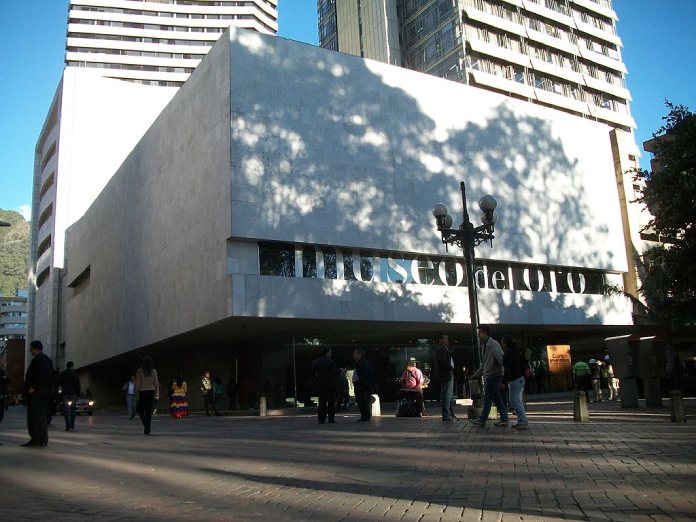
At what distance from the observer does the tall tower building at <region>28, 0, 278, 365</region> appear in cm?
5641

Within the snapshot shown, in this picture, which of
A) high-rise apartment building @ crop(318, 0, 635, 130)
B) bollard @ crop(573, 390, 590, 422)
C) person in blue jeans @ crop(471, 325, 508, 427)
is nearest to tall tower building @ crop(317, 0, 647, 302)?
high-rise apartment building @ crop(318, 0, 635, 130)

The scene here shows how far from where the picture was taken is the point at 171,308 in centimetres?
2903

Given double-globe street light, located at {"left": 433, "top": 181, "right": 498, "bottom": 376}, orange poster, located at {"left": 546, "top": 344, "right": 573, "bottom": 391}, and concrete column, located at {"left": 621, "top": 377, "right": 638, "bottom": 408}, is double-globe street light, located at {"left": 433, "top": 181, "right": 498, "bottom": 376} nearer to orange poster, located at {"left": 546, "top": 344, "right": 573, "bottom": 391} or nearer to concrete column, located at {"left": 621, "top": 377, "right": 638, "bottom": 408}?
concrete column, located at {"left": 621, "top": 377, "right": 638, "bottom": 408}

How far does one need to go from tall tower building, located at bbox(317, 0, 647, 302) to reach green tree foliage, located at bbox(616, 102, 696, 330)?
34869 mm

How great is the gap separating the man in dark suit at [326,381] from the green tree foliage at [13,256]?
149 m

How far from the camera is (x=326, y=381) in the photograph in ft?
47.8

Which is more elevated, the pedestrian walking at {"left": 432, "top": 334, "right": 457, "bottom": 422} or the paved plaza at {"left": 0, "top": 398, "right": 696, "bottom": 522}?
the pedestrian walking at {"left": 432, "top": 334, "right": 457, "bottom": 422}

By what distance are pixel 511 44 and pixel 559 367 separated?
34518 mm

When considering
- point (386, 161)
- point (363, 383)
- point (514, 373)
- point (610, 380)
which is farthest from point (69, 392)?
point (610, 380)

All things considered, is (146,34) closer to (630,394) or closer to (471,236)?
(471,236)

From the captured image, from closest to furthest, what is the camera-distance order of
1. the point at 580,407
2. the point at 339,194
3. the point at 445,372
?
the point at 580,407, the point at 445,372, the point at 339,194

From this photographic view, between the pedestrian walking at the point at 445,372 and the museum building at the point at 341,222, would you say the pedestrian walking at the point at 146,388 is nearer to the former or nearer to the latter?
the pedestrian walking at the point at 445,372

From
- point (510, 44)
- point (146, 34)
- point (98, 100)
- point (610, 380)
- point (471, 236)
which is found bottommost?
point (610, 380)

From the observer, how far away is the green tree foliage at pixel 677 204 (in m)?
18.8
